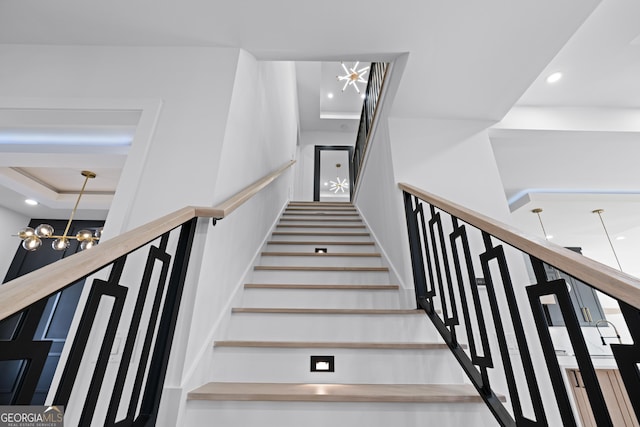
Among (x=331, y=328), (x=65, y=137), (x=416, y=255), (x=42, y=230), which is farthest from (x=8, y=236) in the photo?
(x=416, y=255)

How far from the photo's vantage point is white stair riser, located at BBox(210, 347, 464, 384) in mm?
1476

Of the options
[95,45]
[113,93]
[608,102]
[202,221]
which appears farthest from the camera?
[608,102]

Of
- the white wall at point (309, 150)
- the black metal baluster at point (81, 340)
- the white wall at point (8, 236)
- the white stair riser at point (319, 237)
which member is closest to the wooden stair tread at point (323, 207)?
the white stair riser at point (319, 237)

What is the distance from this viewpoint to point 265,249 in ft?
9.55

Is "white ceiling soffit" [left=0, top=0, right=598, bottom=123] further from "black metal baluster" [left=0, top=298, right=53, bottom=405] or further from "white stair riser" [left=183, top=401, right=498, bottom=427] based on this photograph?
"white stair riser" [left=183, top=401, right=498, bottom=427]

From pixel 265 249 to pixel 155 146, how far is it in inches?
59.4

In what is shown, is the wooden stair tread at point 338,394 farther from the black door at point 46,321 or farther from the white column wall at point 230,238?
the black door at point 46,321

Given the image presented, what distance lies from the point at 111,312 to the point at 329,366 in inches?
41.7

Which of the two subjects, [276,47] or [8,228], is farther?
[8,228]

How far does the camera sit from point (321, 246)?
296 centimetres

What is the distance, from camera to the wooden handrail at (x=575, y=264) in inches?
23.2

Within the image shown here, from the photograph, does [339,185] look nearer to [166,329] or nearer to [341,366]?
[341,366]

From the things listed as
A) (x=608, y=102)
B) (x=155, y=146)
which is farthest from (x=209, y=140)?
(x=608, y=102)

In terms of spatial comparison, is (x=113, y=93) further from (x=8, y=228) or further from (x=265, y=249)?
(x=8, y=228)
